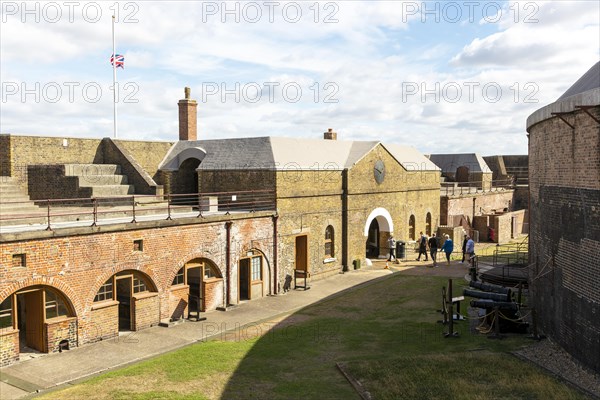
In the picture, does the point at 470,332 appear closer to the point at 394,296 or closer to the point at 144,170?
the point at 394,296

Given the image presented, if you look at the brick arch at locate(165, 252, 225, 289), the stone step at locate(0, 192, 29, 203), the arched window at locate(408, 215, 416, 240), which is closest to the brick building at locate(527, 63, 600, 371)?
the brick arch at locate(165, 252, 225, 289)

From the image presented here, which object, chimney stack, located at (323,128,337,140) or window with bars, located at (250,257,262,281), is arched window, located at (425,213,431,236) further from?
window with bars, located at (250,257,262,281)

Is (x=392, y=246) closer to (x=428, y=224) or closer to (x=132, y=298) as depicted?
(x=428, y=224)

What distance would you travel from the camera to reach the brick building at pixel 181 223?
44.8ft

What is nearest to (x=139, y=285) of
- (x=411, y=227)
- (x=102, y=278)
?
(x=102, y=278)

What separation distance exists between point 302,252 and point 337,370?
10077mm

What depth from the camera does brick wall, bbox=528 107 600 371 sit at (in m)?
11.4

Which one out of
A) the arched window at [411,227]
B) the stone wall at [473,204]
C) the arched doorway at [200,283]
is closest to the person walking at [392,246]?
the arched window at [411,227]

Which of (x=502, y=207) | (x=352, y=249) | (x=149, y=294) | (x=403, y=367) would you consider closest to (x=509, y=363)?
(x=403, y=367)

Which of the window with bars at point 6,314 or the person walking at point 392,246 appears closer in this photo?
the window with bars at point 6,314

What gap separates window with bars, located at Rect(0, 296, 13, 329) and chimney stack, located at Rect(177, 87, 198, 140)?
14.7 m

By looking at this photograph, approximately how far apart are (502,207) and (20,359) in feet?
120

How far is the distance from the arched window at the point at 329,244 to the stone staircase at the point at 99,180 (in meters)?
8.62

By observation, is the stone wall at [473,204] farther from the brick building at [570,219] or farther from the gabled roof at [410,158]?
the brick building at [570,219]
